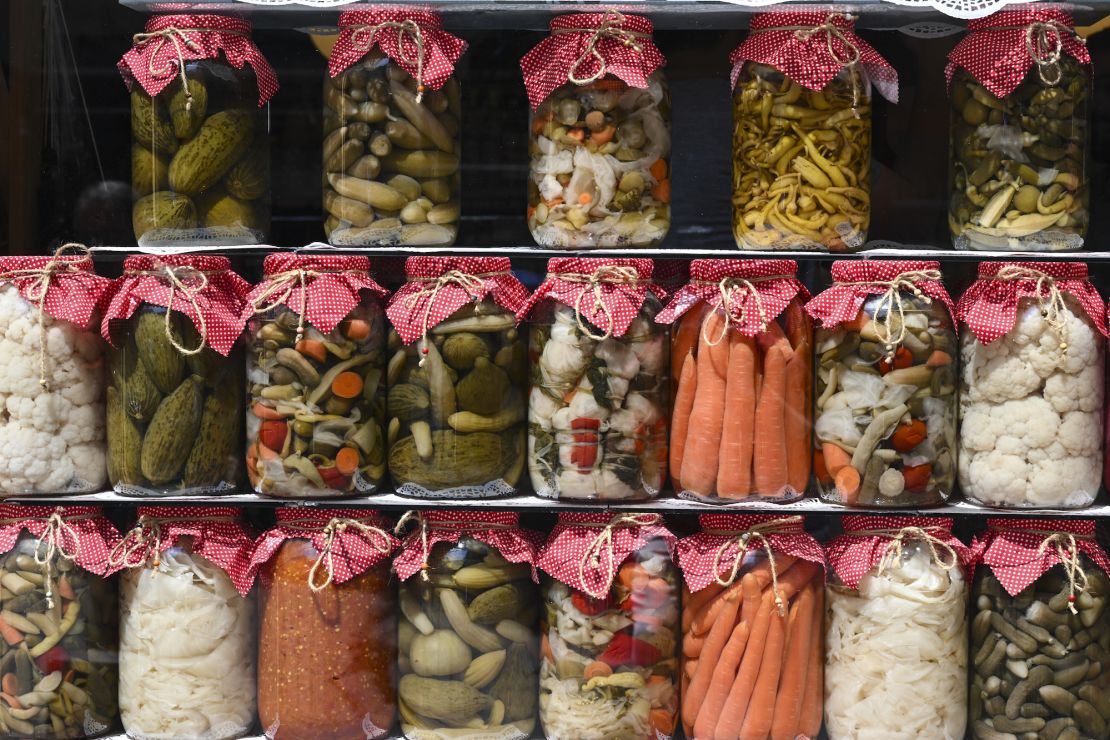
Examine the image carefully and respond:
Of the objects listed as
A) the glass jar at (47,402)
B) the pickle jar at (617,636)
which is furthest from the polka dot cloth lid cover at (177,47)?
the pickle jar at (617,636)

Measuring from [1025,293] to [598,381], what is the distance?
0.67 m

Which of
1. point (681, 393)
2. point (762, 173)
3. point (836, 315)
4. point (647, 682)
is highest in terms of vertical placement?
point (762, 173)

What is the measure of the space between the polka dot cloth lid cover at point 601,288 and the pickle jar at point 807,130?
0.71 ft

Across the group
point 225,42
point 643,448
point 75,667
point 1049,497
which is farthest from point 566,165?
point 75,667

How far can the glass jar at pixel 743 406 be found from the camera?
1983mm

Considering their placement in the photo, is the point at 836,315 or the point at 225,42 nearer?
the point at 836,315

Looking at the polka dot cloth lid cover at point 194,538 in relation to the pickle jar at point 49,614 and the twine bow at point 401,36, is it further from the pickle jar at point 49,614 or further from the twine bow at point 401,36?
the twine bow at point 401,36

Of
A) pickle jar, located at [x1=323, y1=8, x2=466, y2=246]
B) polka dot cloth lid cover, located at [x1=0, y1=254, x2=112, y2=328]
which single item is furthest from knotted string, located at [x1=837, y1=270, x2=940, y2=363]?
polka dot cloth lid cover, located at [x1=0, y1=254, x2=112, y2=328]

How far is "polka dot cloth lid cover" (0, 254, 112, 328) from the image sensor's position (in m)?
2.01

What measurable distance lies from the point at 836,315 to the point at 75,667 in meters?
1.35

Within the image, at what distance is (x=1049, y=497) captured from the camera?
1.97 meters

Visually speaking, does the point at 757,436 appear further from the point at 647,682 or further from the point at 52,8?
the point at 52,8

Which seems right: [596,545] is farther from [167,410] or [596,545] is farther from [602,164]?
[167,410]

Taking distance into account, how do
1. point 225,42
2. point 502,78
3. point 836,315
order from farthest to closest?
1. point 502,78
2. point 225,42
3. point 836,315
